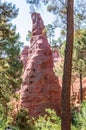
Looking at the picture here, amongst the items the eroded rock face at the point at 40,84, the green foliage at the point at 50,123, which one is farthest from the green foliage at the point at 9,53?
the green foliage at the point at 50,123

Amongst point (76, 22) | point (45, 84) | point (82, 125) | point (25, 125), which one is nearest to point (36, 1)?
point (76, 22)

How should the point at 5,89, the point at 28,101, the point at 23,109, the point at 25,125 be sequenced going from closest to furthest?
1. the point at 5,89
2. the point at 25,125
3. the point at 23,109
4. the point at 28,101

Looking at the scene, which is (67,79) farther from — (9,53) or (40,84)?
(40,84)

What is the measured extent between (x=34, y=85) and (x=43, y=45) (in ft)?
13.9

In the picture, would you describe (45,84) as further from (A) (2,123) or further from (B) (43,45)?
(A) (2,123)

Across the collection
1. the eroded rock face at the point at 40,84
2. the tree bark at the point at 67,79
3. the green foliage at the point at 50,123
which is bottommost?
the eroded rock face at the point at 40,84

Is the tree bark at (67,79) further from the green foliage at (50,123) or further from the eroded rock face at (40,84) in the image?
the eroded rock face at (40,84)

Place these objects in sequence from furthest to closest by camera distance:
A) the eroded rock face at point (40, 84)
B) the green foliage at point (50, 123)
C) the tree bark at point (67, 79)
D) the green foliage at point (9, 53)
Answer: the eroded rock face at point (40, 84) → the green foliage at point (9, 53) → the green foliage at point (50, 123) → the tree bark at point (67, 79)

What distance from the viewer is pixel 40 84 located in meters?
36.1

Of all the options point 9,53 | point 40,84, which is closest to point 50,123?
point 9,53

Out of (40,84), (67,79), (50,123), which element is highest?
(67,79)

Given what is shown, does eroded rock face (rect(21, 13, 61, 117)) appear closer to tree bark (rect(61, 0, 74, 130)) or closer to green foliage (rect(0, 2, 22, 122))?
green foliage (rect(0, 2, 22, 122))

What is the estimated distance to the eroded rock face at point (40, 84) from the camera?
117 ft

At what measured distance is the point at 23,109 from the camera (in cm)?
3347
